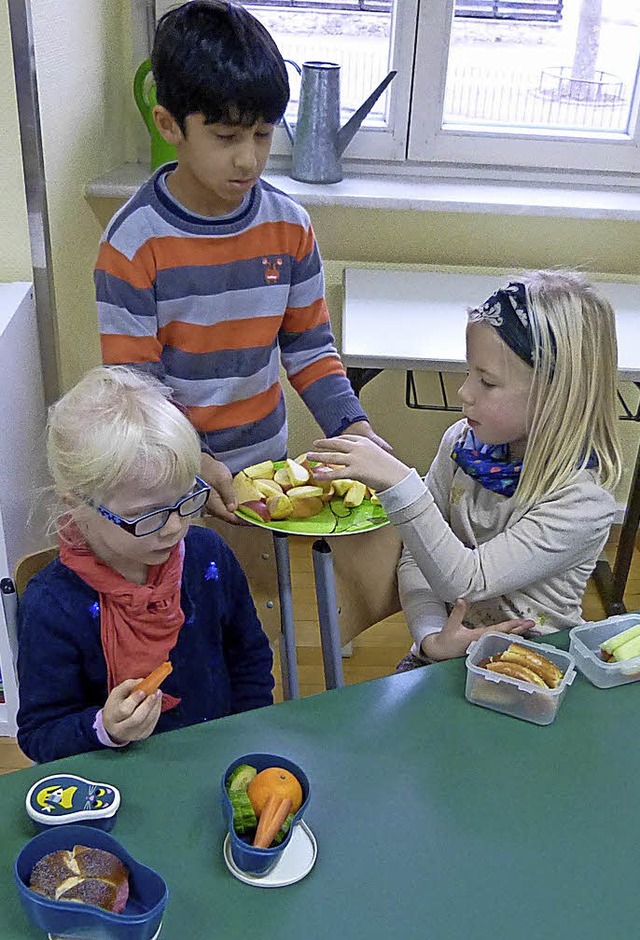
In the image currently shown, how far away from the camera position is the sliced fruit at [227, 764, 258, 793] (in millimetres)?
887

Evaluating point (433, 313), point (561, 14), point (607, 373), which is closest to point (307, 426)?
point (433, 313)

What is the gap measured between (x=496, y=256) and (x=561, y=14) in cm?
64

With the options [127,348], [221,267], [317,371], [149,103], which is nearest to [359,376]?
[317,371]

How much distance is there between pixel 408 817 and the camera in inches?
35.6

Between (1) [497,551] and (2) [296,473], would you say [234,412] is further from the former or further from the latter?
(1) [497,551]

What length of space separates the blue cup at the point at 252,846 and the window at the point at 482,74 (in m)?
2.04

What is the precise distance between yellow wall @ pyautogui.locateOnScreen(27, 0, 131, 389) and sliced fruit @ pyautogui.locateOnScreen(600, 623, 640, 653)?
4.83 ft

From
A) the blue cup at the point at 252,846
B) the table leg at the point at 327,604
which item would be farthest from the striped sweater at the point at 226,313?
the blue cup at the point at 252,846

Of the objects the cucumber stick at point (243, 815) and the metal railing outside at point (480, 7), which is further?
the metal railing outside at point (480, 7)

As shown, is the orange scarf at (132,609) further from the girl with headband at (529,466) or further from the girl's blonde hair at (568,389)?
the girl's blonde hair at (568,389)

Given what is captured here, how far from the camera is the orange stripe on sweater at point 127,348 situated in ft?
4.73

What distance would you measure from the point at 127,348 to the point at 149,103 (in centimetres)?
122

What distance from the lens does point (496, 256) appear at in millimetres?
2600

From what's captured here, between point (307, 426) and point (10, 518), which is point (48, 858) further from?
point (307, 426)
